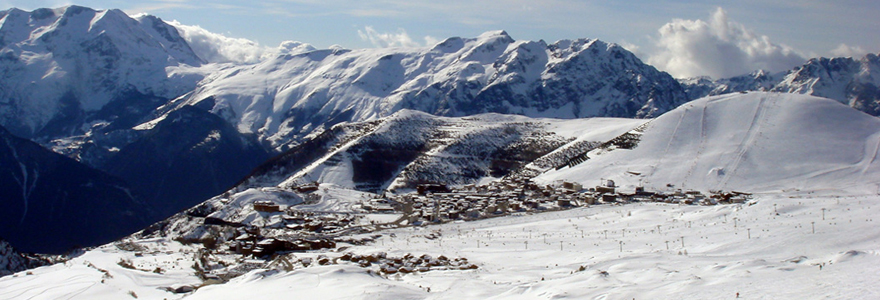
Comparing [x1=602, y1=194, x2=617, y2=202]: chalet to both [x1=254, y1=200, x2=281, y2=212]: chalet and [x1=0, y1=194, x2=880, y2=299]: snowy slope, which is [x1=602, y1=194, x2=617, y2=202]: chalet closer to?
[x1=0, y1=194, x2=880, y2=299]: snowy slope

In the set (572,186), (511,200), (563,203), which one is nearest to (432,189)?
(511,200)

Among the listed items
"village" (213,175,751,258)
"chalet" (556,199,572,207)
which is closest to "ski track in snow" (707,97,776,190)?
"village" (213,175,751,258)

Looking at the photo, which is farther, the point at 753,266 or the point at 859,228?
the point at 859,228

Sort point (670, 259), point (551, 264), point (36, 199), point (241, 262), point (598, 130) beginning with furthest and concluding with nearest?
1. point (36, 199)
2. point (598, 130)
3. point (241, 262)
4. point (551, 264)
5. point (670, 259)

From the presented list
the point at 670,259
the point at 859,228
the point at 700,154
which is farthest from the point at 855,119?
the point at 670,259

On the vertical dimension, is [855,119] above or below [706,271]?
above

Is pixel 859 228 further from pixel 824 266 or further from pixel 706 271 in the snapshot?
pixel 706 271

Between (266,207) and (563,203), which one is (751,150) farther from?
(266,207)
